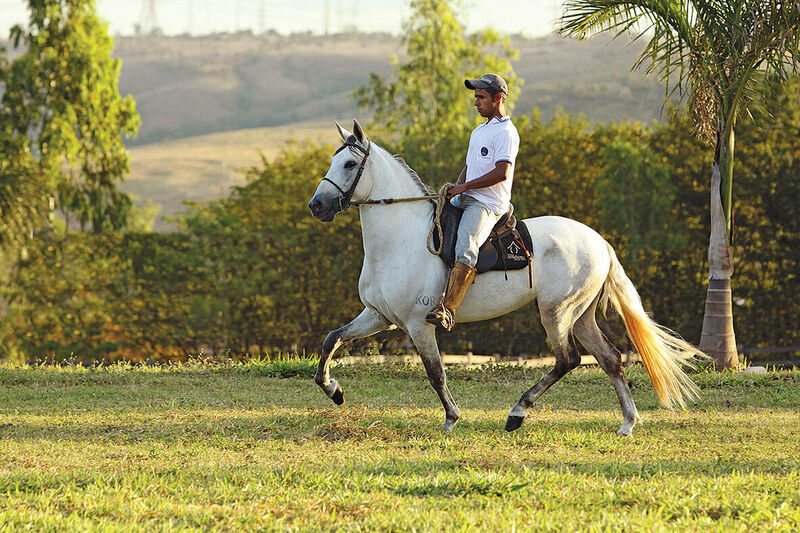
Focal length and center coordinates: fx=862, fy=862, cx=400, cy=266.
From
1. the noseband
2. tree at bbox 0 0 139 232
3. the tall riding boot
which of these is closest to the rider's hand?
the tall riding boot

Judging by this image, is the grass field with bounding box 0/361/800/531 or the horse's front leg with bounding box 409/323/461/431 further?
the horse's front leg with bounding box 409/323/461/431

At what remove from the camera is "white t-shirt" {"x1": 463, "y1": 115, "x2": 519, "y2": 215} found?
7.10 m

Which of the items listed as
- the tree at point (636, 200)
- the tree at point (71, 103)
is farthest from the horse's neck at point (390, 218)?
the tree at point (71, 103)

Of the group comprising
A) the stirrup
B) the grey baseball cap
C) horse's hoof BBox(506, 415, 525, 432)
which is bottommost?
horse's hoof BBox(506, 415, 525, 432)

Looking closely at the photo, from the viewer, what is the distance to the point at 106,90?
24.3m

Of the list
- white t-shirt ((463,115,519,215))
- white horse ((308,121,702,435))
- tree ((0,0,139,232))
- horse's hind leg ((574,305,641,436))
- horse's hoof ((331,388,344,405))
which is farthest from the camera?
tree ((0,0,139,232))

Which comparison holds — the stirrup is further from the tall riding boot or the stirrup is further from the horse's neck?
the horse's neck

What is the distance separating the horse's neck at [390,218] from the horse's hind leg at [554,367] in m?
1.35

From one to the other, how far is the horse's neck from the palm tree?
5.59 m

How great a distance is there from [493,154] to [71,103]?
20.0 m

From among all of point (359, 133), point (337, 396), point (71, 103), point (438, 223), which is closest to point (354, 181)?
point (359, 133)

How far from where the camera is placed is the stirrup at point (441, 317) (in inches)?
275

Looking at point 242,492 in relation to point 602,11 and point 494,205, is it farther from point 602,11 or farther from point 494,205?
point 602,11

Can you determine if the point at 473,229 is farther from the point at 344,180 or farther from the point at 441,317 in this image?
the point at 344,180
